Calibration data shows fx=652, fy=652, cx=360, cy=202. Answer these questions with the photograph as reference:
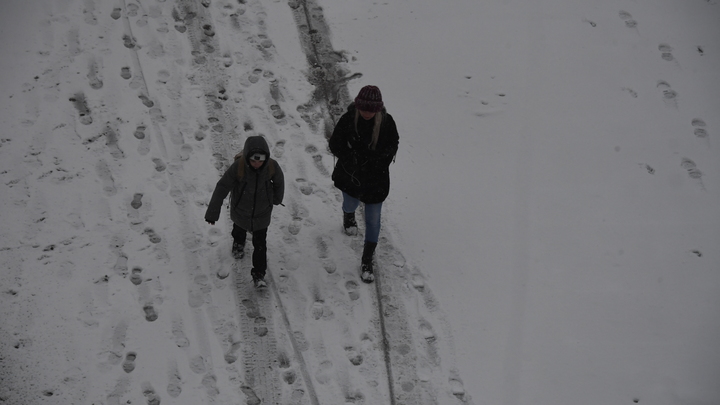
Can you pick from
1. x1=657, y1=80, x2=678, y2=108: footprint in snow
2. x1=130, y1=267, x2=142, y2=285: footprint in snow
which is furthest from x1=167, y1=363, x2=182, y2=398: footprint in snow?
x1=657, y1=80, x2=678, y2=108: footprint in snow

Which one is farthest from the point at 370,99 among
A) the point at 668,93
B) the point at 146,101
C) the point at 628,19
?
the point at 628,19

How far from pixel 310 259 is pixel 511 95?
3.13 metres

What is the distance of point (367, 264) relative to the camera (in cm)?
533

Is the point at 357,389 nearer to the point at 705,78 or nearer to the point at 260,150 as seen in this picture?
the point at 260,150

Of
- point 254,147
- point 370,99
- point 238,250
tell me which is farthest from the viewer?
point 238,250

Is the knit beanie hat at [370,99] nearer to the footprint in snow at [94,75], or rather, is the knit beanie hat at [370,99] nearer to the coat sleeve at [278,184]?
the coat sleeve at [278,184]

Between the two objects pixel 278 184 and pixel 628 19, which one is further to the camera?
pixel 628 19

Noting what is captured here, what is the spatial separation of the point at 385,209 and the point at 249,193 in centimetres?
161

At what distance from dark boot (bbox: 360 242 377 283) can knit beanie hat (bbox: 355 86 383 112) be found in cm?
116

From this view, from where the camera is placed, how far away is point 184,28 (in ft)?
23.8

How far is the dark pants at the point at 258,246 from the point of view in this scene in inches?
195

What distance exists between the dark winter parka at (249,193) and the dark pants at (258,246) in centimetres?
7

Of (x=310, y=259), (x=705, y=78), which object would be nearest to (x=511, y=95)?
(x=705, y=78)

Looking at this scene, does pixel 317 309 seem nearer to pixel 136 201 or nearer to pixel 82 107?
pixel 136 201
